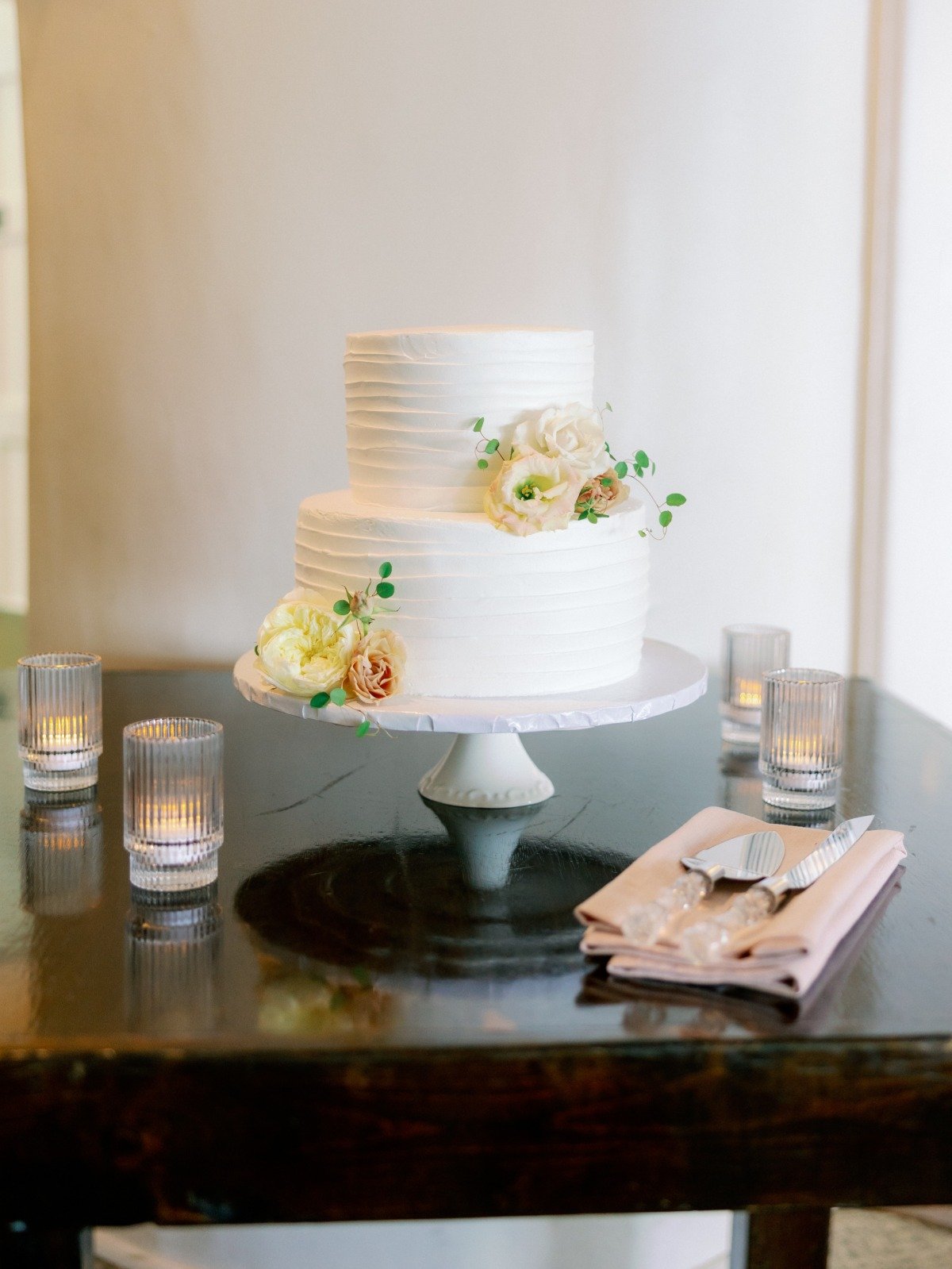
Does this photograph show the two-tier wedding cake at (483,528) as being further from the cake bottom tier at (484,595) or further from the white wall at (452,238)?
the white wall at (452,238)

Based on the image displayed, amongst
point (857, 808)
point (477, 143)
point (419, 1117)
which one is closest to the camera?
point (419, 1117)

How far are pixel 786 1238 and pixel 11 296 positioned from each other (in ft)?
12.7

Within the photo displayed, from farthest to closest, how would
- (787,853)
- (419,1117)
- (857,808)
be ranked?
1. (857,808)
2. (787,853)
3. (419,1117)

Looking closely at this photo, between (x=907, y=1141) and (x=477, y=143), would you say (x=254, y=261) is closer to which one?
(x=477, y=143)

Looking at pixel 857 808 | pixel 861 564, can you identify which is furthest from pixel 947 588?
pixel 857 808

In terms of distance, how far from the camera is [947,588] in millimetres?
1944

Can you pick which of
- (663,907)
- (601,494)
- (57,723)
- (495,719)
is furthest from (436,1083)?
(57,723)

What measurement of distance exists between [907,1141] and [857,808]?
1.67ft

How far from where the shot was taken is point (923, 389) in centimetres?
191

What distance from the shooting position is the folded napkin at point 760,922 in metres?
0.90

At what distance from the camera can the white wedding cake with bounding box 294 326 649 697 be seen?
3.78 feet

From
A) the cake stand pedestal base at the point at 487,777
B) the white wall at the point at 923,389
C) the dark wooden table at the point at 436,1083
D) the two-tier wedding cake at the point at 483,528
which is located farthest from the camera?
the white wall at the point at 923,389

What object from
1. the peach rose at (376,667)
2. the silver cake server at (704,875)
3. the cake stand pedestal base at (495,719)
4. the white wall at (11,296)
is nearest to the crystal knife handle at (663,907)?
the silver cake server at (704,875)

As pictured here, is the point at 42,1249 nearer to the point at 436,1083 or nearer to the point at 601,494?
the point at 436,1083
